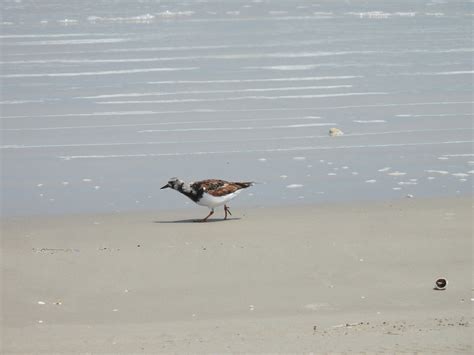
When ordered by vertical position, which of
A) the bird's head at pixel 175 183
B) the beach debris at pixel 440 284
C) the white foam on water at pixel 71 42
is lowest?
the white foam on water at pixel 71 42

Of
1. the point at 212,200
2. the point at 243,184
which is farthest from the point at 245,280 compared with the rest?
the point at 243,184

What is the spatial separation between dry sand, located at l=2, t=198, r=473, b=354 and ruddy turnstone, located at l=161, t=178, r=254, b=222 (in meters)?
0.20

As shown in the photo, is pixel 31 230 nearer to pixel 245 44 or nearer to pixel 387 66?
pixel 387 66

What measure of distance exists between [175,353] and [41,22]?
2076 centimetres

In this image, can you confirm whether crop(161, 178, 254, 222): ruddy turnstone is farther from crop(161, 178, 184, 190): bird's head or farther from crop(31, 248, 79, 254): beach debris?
crop(31, 248, 79, 254): beach debris

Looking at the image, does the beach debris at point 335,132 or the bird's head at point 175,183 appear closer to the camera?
the bird's head at point 175,183

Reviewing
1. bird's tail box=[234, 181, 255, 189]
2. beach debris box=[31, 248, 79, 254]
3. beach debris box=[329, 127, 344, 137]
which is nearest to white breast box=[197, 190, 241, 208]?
bird's tail box=[234, 181, 255, 189]

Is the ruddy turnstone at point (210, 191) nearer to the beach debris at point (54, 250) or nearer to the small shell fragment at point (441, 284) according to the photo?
the beach debris at point (54, 250)

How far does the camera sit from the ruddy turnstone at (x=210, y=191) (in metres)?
10.2

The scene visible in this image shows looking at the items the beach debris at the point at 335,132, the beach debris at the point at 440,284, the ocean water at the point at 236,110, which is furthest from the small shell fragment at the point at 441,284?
the beach debris at the point at 335,132

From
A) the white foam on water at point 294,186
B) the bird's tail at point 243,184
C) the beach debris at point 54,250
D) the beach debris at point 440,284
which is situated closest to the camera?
the beach debris at point 440,284

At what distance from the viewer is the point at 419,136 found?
1357 cm

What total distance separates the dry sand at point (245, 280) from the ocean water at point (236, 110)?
881mm

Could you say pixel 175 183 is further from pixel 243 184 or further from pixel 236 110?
pixel 236 110
